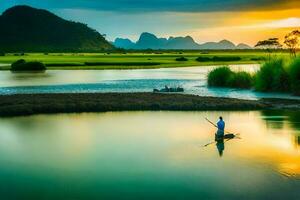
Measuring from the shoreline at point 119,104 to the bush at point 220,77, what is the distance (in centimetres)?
1169

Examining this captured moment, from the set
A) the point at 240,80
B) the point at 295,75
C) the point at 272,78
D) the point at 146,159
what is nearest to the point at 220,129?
the point at 146,159

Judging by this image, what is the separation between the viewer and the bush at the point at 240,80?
139ft

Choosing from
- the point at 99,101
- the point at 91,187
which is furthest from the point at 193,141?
the point at 99,101

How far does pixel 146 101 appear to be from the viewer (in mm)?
31219

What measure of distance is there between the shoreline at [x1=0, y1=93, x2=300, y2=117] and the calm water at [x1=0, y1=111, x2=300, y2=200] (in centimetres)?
313

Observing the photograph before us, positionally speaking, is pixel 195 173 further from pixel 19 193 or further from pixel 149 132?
pixel 149 132

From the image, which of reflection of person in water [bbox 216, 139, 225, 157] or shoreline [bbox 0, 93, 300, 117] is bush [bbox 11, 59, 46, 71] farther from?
reflection of person in water [bbox 216, 139, 225, 157]

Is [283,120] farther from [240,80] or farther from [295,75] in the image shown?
[240,80]

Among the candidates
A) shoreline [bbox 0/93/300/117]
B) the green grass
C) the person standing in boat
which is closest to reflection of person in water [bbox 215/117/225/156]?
the person standing in boat

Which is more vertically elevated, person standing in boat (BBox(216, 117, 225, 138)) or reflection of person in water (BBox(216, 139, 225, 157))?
person standing in boat (BBox(216, 117, 225, 138))

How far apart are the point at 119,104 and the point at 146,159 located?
13.7 metres

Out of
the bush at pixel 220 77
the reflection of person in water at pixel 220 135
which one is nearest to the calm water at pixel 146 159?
the reflection of person in water at pixel 220 135

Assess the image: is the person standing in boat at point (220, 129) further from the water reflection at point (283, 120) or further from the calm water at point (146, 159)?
the water reflection at point (283, 120)

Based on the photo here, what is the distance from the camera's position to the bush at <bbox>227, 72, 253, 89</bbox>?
1666 inches
